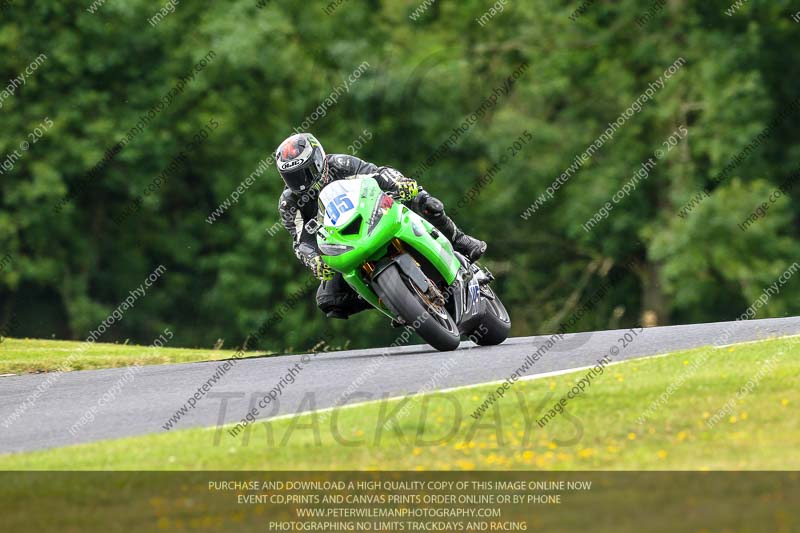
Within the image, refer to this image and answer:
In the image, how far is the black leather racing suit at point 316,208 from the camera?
40.2 feet

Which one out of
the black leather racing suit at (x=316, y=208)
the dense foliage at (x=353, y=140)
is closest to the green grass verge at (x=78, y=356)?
the black leather racing suit at (x=316, y=208)

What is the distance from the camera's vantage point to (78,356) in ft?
50.8

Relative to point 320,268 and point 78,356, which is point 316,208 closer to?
point 320,268

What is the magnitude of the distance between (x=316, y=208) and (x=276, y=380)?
172 centimetres

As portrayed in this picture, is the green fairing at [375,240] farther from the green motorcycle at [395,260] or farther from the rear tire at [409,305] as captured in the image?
the rear tire at [409,305]

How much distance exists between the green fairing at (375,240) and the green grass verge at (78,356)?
382 centimetres

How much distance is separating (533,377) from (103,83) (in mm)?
29378

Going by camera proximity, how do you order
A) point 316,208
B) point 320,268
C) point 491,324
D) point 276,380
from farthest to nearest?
point 491,324
point 316,208
point 320,268
point 276,380

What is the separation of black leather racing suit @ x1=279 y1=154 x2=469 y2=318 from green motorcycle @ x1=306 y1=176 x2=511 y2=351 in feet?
0.85

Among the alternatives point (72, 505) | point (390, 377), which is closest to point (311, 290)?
point (390, 377)

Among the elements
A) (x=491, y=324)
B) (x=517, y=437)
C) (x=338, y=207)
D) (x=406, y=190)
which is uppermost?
(x=338, y=207)

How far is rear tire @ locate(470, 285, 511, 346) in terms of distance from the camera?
505 inches

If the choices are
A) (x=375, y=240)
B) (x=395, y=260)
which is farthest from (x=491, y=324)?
(x=375, y=240)

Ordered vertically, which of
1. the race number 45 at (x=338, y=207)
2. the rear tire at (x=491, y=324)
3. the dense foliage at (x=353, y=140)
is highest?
the race number 45 at (x=338, y=207)
